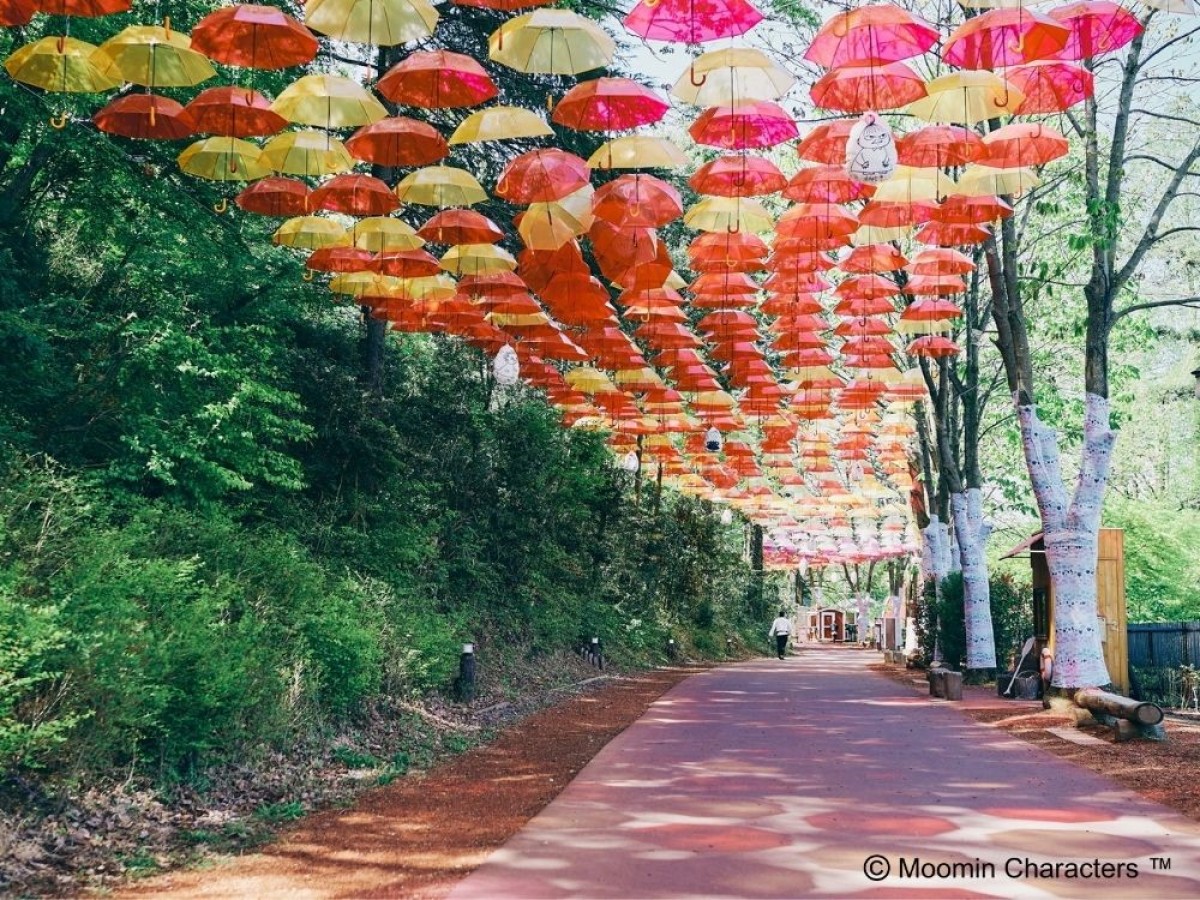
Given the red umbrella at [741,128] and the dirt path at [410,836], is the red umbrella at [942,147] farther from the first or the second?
the dirt path at [410,836]

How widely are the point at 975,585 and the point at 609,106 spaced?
12942mm

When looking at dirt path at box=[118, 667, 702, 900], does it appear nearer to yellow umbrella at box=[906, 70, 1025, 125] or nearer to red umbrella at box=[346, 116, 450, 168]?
red umbrella at box=[346, 116, 450, 168]

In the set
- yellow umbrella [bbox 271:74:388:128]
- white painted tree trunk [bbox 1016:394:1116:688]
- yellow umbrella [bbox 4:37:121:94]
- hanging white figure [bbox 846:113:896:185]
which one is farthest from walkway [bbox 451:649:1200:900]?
yellow umbrella [bbox 4:37:121:94]

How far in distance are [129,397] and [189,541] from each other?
177 centimetres

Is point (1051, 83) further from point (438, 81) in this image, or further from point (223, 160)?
point (223, 160)

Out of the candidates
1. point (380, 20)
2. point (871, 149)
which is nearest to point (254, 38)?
point (380, 20)

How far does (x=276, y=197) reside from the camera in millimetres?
10414

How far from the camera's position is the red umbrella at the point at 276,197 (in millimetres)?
10305

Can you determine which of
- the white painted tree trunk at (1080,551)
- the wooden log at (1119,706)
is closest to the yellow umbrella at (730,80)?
the white painted tree trunk at (1080,551)

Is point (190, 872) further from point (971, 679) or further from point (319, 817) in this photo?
point (971, 679)

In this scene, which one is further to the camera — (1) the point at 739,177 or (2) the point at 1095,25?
(1) the point at 739,177

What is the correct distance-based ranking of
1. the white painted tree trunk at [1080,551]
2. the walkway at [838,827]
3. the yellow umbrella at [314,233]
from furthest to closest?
the white painted tree trunk at [1080,551] < the yellow umbrella at [314,233] < the walkway at [838,827]

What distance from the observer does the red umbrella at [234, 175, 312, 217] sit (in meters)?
10.3

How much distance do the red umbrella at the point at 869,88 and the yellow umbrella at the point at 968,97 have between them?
0.68 feet
